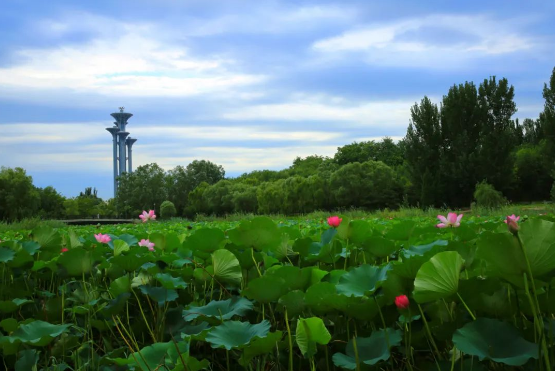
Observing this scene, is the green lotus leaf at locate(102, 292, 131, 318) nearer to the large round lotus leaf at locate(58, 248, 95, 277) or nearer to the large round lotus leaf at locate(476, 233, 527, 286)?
the large round lotus leaf at locate(58, 248, 95, 277)

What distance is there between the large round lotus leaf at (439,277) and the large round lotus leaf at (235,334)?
0.36 metres

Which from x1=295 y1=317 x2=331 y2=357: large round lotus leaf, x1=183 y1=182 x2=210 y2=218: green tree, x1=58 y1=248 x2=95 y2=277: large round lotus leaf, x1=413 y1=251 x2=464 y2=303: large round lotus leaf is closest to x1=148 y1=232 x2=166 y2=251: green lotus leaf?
x1=58 y1=248 x2=95 y2=277: large round lotus leaf

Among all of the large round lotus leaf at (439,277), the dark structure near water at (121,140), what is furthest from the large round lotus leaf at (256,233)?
the dark structure near water at (121,140)

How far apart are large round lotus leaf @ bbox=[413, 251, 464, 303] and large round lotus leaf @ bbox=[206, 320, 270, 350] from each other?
36 centimetres

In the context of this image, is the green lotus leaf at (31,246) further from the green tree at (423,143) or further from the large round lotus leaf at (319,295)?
the green tree at (423,143)

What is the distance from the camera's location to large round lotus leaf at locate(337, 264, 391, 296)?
3.77ft

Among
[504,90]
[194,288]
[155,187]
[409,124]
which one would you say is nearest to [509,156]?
[504,90]

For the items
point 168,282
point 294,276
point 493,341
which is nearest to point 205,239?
point 168,282

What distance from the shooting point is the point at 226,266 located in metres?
1.44

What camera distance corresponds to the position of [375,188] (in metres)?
30.5

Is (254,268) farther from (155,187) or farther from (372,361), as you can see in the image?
(155,187)

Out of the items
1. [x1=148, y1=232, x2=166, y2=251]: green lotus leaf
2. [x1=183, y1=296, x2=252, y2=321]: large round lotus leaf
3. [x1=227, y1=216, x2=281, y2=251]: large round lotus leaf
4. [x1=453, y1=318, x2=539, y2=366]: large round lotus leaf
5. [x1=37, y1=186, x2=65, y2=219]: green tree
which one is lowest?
[x1=37, y1=186, x2=65, y2=219]: green tree

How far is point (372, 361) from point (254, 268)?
74cm

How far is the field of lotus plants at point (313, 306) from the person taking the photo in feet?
3.14
